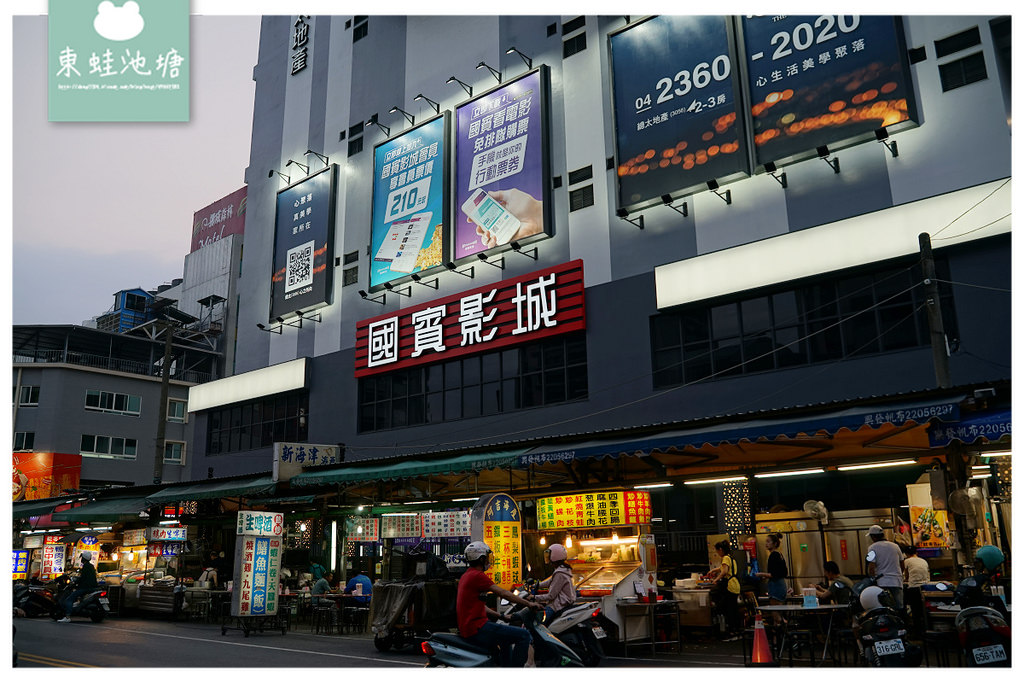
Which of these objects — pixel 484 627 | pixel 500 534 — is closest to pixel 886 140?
pixel 500 534

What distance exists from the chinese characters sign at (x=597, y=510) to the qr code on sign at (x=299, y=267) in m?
15.3

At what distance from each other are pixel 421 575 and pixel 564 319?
8.90m

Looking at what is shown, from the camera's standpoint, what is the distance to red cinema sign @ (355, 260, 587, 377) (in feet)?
69.3

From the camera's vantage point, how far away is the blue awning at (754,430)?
1076 centimetres

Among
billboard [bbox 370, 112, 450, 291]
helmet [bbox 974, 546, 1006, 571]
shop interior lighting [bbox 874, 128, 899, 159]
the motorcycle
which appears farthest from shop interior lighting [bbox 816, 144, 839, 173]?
the motorcycle

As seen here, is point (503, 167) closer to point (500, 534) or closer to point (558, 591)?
point (500, 534)

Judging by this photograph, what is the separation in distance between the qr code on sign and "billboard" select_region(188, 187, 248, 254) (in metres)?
32.1

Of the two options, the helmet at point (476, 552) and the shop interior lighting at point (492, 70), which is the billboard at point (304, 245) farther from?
the helmet at point (476, 552)

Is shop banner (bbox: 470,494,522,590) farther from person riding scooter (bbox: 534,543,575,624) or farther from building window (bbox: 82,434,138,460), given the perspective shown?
building window (bbox: 82,434,138,460)

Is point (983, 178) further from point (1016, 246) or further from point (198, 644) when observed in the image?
point (198, 644)

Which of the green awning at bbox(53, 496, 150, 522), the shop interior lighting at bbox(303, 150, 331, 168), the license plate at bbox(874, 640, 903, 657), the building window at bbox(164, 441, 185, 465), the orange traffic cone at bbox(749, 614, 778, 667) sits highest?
the shop interior lighting at bbox(303, 150, 331, 168)

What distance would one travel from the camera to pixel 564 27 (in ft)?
75.2

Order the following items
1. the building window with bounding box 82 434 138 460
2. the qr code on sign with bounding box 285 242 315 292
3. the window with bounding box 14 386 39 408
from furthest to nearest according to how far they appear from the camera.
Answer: the building window with bounding box 82 434 138 460
the window with bounding box 14 386 39 408
the qr code on sign with bounding box 285 242 315 292

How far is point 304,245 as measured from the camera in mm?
28172
